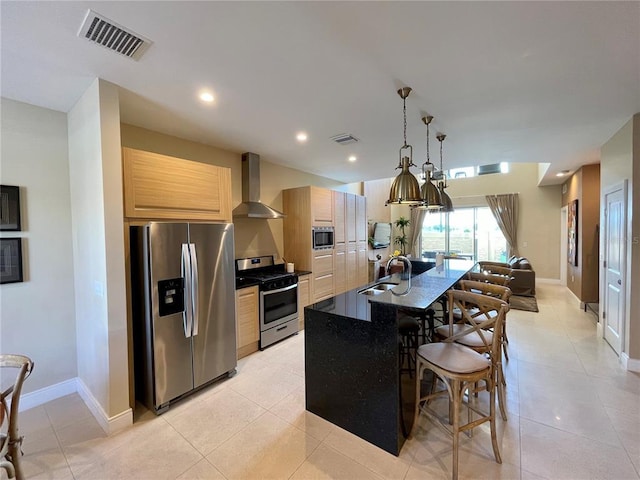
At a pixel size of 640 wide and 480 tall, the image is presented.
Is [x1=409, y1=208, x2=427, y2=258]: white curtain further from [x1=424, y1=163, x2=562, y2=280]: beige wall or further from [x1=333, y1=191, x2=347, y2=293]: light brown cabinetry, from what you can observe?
[x1=333, y1=191, x2=347, y2=293]: light brown cabinetry

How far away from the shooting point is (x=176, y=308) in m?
2.46

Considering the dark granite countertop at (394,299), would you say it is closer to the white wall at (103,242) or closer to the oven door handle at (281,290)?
the oven door handle at (281,290)

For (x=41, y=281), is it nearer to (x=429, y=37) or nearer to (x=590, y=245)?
(x=429, y=37)

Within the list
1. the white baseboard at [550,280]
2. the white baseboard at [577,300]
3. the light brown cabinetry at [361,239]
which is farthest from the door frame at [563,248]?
the light brown cabinetry at [361,239]

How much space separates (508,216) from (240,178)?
8.05m

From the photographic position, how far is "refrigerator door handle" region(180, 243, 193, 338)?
248 centimetres

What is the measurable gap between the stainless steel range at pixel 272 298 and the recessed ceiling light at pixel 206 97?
2.07 meters

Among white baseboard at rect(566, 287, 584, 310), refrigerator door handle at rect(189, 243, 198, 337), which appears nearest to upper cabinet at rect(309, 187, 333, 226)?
refrigerator door handle at rect(189, 243, 198, 337)

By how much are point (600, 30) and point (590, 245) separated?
4.91 metres

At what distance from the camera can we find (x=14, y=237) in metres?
2.35

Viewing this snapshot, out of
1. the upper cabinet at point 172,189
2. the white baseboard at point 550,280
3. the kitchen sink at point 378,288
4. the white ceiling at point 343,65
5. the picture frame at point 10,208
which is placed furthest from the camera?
the white baseboard at point 550,280

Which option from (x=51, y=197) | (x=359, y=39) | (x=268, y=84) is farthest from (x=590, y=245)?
(x=51, y=197)

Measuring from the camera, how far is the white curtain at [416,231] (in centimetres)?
980

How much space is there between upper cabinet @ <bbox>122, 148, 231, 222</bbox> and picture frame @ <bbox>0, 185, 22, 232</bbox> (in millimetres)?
A: 914
